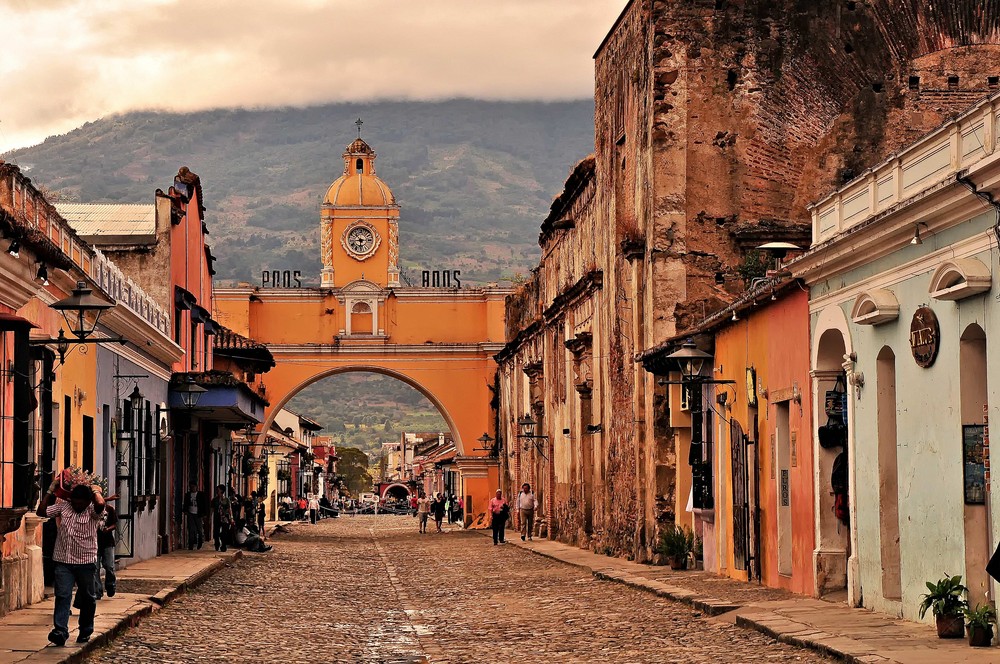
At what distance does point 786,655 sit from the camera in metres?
11.7

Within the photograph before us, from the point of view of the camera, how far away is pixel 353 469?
163750mm

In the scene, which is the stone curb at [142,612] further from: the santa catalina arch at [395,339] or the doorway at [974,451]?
the santa catalina arch at [395,339]

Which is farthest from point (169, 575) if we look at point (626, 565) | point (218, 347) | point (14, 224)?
point (218, 347)

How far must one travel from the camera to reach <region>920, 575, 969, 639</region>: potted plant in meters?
11.6

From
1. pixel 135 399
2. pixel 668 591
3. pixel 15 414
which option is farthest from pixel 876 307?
pixel 135 399

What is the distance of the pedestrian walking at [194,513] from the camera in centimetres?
3011

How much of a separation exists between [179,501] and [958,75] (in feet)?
50.1

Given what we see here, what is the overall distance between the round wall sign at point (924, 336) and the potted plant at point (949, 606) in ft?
5.90

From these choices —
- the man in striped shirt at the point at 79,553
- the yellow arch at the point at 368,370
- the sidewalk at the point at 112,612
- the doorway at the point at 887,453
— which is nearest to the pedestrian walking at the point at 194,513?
the sidewalk at the point at 112,612

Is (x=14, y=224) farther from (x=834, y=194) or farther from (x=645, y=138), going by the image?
(x=645, y=138)

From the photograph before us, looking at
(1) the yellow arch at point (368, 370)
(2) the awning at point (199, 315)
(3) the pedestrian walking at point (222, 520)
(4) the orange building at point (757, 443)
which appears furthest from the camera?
(1) the yellow arch at point (368, 370)

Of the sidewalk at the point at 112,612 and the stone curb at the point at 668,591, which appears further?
the stone curb at the point at 668,591

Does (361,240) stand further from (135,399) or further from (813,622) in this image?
(813,622)

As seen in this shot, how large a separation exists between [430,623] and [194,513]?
1588cm
